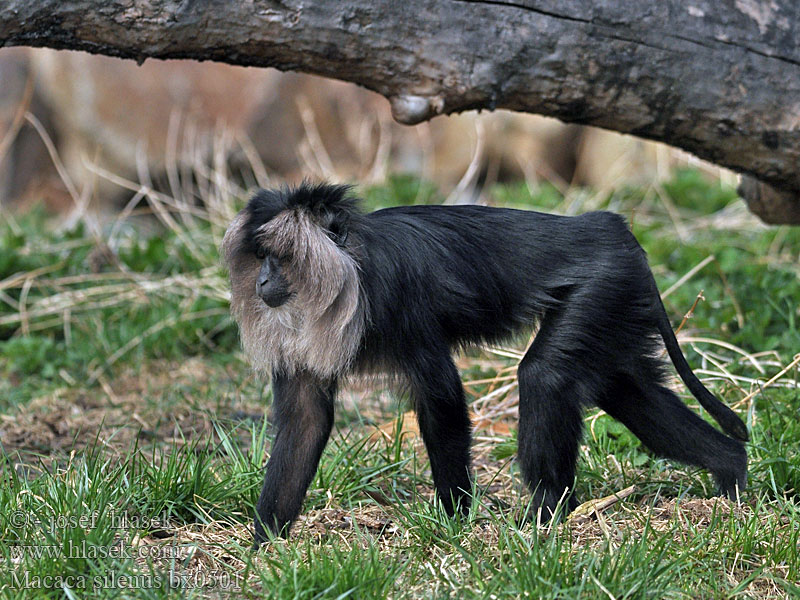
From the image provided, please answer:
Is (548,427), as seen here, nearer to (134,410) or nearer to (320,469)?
(320,469)

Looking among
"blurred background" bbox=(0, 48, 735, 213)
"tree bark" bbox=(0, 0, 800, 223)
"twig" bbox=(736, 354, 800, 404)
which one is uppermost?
"tree bark" bbox=(0, 0, 800, 223)

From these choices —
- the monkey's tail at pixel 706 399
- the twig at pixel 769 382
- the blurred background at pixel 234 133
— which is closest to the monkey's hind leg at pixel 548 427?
the monkey's tail at pixel 706 399

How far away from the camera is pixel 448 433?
9.61ft

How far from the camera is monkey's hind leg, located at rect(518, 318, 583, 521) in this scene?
113 inches

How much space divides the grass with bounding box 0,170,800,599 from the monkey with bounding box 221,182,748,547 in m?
0.19

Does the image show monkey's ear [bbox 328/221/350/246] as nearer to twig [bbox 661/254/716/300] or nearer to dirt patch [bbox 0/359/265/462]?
dirt patch [bbox 0/359/265/462]

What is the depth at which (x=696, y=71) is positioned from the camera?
3.41 metres

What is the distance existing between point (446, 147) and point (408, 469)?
6.62 meters

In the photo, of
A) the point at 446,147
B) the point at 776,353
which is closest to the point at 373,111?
the point at 446,147

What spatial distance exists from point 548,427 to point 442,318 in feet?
1.55

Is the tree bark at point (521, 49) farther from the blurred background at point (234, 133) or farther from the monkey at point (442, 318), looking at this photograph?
the blurred background at point (234, 133)

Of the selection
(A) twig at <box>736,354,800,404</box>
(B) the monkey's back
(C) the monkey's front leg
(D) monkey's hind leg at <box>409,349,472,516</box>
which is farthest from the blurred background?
(D) monkey's hind leg at <box>409,349,472,516</box>

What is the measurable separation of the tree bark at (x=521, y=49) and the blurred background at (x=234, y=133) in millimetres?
4484

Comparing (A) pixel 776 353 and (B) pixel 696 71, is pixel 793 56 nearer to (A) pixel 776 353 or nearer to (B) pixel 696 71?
(B) pixel 696 71
